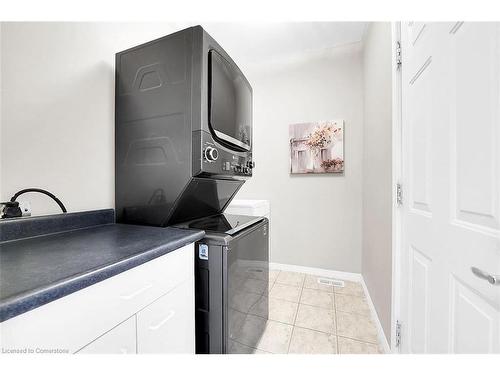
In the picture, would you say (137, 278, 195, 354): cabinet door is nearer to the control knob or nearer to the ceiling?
the control knob

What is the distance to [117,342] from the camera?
656 mm

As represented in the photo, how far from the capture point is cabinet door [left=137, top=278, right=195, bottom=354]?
0.77m

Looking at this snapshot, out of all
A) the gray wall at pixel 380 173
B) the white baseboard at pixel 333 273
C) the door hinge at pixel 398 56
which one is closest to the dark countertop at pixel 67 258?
the gray wall at pixel 380 173

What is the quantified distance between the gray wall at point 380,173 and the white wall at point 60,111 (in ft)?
6.69

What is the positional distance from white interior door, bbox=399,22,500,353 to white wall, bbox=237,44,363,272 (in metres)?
1.53

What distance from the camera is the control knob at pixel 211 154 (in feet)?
3.79

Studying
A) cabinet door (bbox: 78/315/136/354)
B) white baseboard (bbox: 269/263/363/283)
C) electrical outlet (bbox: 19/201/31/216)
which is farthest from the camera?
white baseboard (bbox: 269/263/363/283)

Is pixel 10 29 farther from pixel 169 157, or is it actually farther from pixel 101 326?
pixel 101 326

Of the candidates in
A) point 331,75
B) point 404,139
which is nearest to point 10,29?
point 404,139

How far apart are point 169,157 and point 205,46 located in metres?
0.66

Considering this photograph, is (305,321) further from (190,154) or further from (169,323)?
(190,154)

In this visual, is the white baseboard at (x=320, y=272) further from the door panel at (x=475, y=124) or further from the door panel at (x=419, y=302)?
the door panel at (x=475, y=124)

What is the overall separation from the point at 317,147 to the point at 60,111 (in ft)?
8.73

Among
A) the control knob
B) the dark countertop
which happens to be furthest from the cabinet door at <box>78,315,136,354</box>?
the control knob
